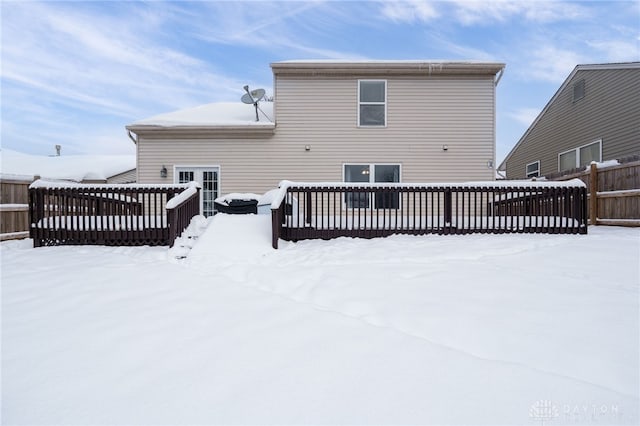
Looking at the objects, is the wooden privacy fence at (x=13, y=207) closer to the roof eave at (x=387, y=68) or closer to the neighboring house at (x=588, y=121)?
the roof eave at (x=387, y=68)

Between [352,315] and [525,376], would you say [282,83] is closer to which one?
[352,315]

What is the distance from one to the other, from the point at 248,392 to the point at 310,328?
2.57 feet

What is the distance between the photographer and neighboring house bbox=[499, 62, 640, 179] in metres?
10.2

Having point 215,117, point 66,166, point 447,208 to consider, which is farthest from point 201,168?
point 66,166

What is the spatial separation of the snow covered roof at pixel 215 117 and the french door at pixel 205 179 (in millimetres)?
1298

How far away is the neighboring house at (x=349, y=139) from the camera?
9.90 m

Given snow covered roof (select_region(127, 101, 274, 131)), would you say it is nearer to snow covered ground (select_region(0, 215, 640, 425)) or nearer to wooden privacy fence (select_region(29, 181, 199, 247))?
wooden privacy fence (select_region(29, 181, 199, 247))

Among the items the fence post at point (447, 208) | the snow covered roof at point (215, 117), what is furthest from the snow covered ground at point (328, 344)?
the snow covered roof at point (215, 117)

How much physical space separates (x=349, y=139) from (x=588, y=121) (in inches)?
347

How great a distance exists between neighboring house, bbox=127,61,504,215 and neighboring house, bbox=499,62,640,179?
3852mm

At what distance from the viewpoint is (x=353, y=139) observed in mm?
10086

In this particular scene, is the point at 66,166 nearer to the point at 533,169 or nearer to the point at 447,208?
the point at 447,208

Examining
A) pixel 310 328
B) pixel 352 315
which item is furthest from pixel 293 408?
pixel 352 315

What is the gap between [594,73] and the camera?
37.4 feet
